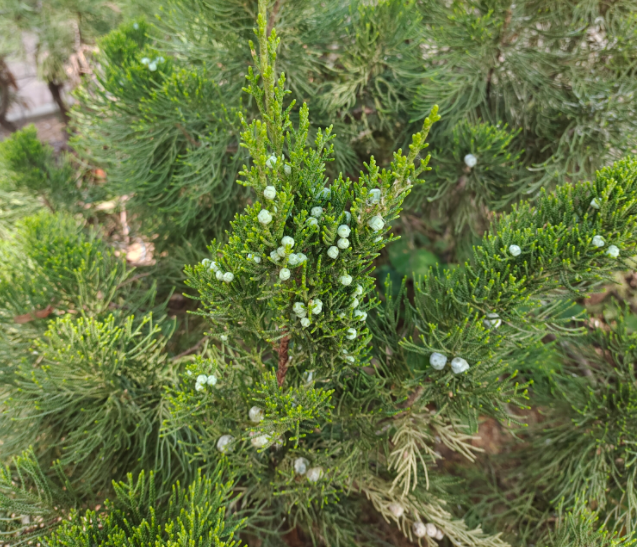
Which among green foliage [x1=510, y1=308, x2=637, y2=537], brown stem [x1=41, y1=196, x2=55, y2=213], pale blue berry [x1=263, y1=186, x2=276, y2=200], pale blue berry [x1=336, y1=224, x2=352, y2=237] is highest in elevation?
pale blue berry [x1=263, y1=186, x2=276, y2=200]

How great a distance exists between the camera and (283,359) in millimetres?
681

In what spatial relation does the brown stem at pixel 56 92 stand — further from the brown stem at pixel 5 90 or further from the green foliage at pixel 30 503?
the green foliage at pixel 30 503

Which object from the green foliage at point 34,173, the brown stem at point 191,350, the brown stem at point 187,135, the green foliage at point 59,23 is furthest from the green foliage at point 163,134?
the green foliage at point 59,23

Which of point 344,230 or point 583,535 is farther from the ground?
point 344,230

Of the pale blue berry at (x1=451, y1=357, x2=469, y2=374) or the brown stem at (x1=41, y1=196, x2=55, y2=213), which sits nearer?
the pale blue berry at (x1=451, y1=357, x2=469, y2=374)

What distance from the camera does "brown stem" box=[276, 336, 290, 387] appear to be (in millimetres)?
663

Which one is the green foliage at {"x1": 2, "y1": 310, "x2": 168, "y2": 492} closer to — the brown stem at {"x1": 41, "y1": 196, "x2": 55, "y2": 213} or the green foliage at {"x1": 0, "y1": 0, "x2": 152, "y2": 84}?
the brown stem at {"x1": 41, "y1": 196, "x2": 55, "y2": 213}

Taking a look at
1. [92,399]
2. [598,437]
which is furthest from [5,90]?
[598,437]

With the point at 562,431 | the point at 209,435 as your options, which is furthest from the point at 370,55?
the point at 562,431

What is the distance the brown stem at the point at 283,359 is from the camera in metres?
0.66

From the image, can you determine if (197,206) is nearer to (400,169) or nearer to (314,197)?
(314,197)

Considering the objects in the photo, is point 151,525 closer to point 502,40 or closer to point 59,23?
point 502,40

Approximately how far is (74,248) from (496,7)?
119cm

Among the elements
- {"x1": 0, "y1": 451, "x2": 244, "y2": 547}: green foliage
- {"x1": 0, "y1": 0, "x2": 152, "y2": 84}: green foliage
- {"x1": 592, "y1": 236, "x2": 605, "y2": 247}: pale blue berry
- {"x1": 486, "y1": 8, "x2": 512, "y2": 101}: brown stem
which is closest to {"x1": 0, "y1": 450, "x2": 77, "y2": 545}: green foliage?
{"x1": 0, "y1": 451, "x2": 244, "y2": 547}: green foliage
